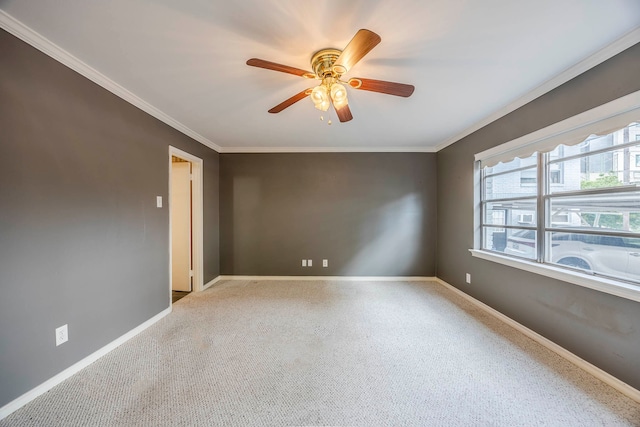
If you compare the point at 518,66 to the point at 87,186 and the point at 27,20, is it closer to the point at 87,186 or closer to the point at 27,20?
the point at 27,20

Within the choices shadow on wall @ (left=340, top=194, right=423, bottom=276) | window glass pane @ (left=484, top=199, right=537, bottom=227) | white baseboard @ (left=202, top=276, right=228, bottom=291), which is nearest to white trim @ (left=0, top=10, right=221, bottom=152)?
white baseboard @ (left=202, top=276, right=228, bottom=291)

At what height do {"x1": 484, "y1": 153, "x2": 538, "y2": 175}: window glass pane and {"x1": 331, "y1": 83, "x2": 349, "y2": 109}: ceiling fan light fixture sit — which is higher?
{"x1": 331, "y1": 83, "x2": 349, "y2": 109}: ceiling fan light fixture

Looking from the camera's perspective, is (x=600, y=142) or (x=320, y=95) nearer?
(x=320, y=95)

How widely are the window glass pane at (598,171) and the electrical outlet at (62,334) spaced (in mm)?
4217

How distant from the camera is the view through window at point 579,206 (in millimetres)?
1594

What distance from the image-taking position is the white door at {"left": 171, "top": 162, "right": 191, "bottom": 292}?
3.46m

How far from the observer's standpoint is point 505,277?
2486 millimetres

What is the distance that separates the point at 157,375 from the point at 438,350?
2.30m

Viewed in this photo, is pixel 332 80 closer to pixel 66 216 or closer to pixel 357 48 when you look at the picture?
pixel 357 48

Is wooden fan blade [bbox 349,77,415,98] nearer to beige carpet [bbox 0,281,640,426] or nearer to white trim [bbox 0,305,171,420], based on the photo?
beige carpet [bbox 0,281,640,426]

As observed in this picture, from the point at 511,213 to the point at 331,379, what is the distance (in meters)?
2.62

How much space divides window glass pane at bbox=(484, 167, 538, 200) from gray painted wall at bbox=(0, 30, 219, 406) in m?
4.08

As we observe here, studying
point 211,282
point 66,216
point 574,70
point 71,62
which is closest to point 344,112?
point 574,70

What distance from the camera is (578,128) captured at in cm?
179
